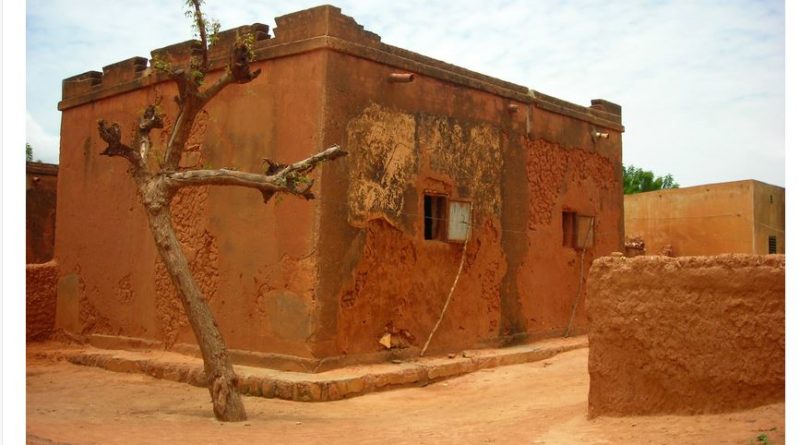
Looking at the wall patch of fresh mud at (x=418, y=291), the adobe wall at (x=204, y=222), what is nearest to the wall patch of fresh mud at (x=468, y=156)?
the wall patch of fresh mud at (x=418, y=291)

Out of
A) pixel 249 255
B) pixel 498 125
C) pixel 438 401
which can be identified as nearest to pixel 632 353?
pixel 438 401

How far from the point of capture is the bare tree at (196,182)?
7.36 meters

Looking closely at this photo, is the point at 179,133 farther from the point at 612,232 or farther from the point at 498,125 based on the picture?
the point at 612,232

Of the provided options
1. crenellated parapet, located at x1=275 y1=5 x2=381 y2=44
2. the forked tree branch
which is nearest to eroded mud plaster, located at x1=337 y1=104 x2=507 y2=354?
crenellated parapet, located at x1=275 y1=5 x2=381 y2=44

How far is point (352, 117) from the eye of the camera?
9906mm

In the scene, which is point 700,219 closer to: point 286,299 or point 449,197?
point 449,197

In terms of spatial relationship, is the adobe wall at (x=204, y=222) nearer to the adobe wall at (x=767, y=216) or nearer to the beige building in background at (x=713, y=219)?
the beige building in background at (x=713, y=219)

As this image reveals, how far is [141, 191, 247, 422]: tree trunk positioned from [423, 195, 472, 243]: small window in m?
4.44

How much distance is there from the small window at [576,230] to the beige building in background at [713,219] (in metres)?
6.92

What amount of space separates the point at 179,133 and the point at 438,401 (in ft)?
13.5

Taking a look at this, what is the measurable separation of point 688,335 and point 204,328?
4239mm

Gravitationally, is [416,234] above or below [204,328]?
above

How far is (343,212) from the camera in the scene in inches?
382

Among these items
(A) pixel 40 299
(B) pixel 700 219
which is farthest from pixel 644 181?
(A) pixel 40 299
